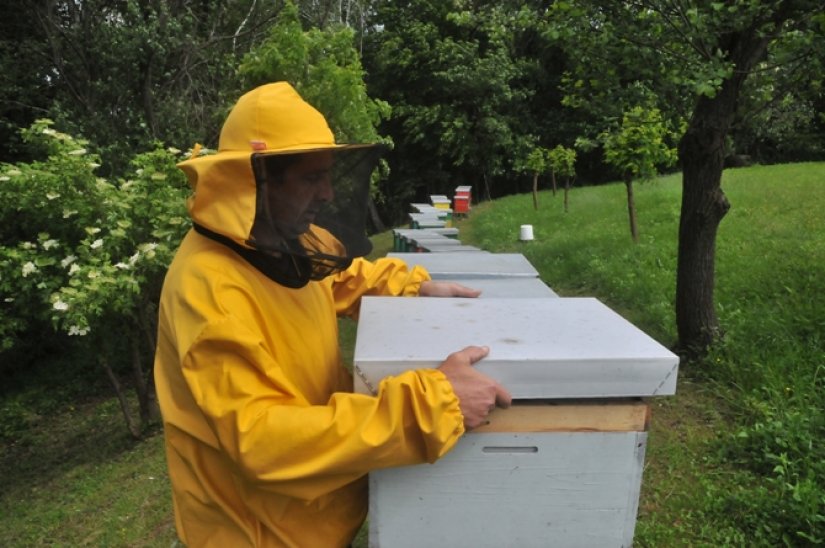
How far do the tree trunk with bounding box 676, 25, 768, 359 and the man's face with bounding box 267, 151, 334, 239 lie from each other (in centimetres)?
310

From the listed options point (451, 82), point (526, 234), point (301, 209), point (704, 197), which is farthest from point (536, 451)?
point (451, 82)

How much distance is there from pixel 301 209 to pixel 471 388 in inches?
21.1

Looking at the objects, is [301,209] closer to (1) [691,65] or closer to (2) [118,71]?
(1) [691,65]

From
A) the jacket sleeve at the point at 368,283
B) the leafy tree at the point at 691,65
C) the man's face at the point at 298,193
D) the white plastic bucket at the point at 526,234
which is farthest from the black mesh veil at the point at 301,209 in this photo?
the white plastic bucket at the point at 526,234

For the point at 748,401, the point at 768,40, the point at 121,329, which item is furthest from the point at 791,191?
the point at 121,329

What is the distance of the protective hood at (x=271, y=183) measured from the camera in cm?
118

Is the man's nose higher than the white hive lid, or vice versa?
the man's nose

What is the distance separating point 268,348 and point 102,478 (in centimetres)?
424

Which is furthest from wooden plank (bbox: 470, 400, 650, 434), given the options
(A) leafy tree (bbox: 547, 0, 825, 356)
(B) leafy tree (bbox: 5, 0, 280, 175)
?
(B) leafy tree (bbox: 5, 0, 280, 175)

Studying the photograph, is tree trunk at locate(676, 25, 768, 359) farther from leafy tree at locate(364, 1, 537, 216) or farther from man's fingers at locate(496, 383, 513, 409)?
leafy tree at locate(364, 1, 537, 216)

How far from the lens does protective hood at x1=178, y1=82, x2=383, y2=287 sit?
1.18 meters

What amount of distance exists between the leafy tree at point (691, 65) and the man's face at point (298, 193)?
2442 mm

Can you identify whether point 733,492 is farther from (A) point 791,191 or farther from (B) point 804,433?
(A) point 791,191

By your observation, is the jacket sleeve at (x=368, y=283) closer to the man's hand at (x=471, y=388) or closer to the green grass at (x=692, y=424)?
the man's hand at (x=471, y=388)
